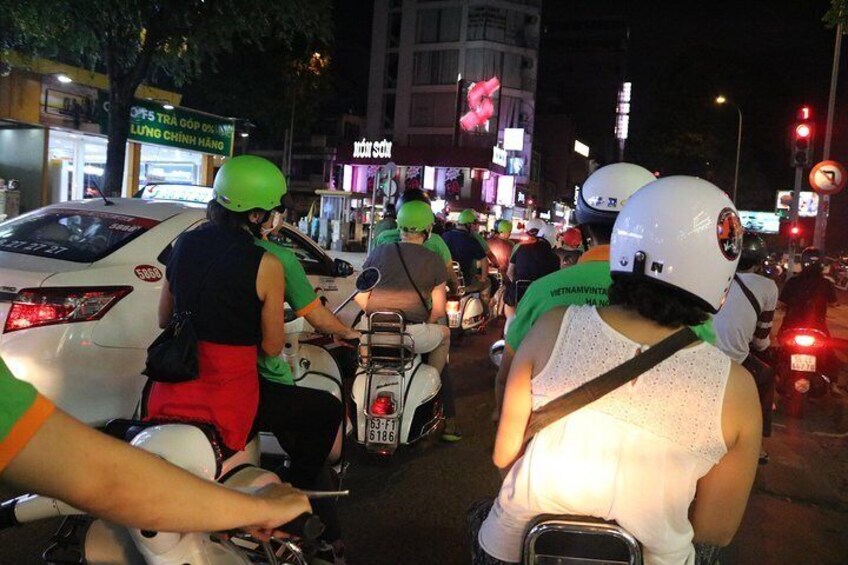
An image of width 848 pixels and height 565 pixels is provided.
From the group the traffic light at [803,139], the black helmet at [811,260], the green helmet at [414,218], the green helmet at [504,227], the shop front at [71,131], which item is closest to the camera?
the green helmet at [414,218]

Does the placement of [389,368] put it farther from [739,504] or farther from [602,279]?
[739,504]

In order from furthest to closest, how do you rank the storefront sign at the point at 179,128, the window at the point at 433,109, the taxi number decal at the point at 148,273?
the window at the point at 433,109, the storefront sign at the point at 179,128, the taxi number decal at the point at 148,273

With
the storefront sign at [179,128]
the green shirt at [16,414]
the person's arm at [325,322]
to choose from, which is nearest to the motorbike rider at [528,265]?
the person's arm at [325,322]

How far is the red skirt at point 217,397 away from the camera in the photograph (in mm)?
2666

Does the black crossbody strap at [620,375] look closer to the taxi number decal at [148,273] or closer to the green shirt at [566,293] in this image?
the green shirt at [566,293]

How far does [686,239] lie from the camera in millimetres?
1917

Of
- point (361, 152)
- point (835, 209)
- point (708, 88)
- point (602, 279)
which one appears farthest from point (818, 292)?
point (835, 209)

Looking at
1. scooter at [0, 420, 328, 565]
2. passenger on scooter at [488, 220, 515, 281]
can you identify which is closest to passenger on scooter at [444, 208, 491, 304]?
passenger on scooter at [488, 220, 515, 281]

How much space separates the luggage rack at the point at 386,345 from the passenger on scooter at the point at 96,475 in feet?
11.7

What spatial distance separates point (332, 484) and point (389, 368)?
1.75 meters

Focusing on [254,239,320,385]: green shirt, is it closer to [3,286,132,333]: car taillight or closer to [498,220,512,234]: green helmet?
[3,286,132,333]: car taillight

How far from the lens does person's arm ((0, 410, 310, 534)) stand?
1.23 metres

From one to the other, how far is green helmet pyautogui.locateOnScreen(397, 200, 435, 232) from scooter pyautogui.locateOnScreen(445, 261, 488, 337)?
432cm

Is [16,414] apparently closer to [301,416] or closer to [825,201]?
[301,416]
